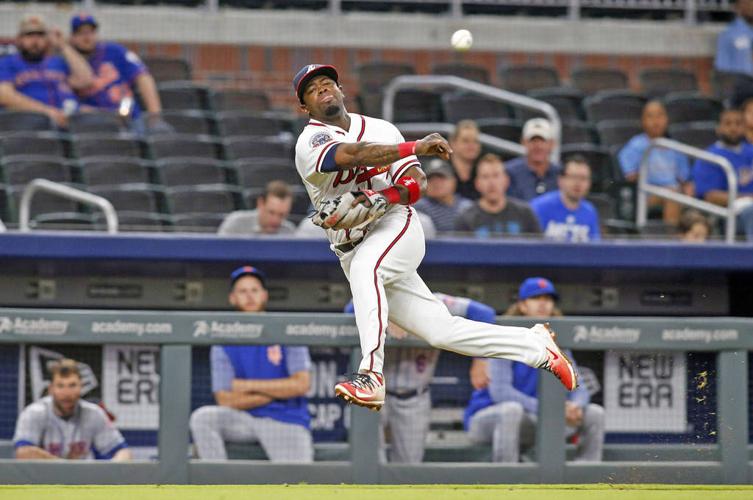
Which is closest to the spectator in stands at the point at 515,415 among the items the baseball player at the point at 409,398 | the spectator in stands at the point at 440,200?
the baseball player at the point at 409,398

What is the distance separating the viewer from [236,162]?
983 cm

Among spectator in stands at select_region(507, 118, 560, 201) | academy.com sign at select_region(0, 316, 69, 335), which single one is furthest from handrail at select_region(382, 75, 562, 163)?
academy.com sign at select_region(0, 316, 69, 335)

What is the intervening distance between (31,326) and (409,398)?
202 cm

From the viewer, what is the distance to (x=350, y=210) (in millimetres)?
5602

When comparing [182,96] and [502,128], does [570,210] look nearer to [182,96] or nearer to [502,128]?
[502,128]

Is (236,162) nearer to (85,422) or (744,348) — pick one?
(85,422)

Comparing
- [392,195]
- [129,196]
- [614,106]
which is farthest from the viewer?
[614,106]

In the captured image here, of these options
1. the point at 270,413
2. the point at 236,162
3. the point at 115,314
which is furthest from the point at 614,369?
the point at 236,162

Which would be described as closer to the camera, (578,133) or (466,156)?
(466,156)

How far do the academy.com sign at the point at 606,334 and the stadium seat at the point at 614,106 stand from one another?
4856 mm

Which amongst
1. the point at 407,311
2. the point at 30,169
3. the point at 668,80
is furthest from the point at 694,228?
the point at 30,169

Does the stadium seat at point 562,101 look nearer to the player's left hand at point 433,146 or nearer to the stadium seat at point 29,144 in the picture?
the stadium seat at point 29,144

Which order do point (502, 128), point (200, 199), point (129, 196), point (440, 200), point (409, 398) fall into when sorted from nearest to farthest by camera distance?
point (409, 398) < point (440, 200) < point (129, 196) < point (200, 199) < point (502, 128)

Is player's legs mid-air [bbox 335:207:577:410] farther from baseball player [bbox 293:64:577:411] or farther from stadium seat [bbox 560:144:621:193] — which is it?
stadium seat [bbox 560:144:621:193]
